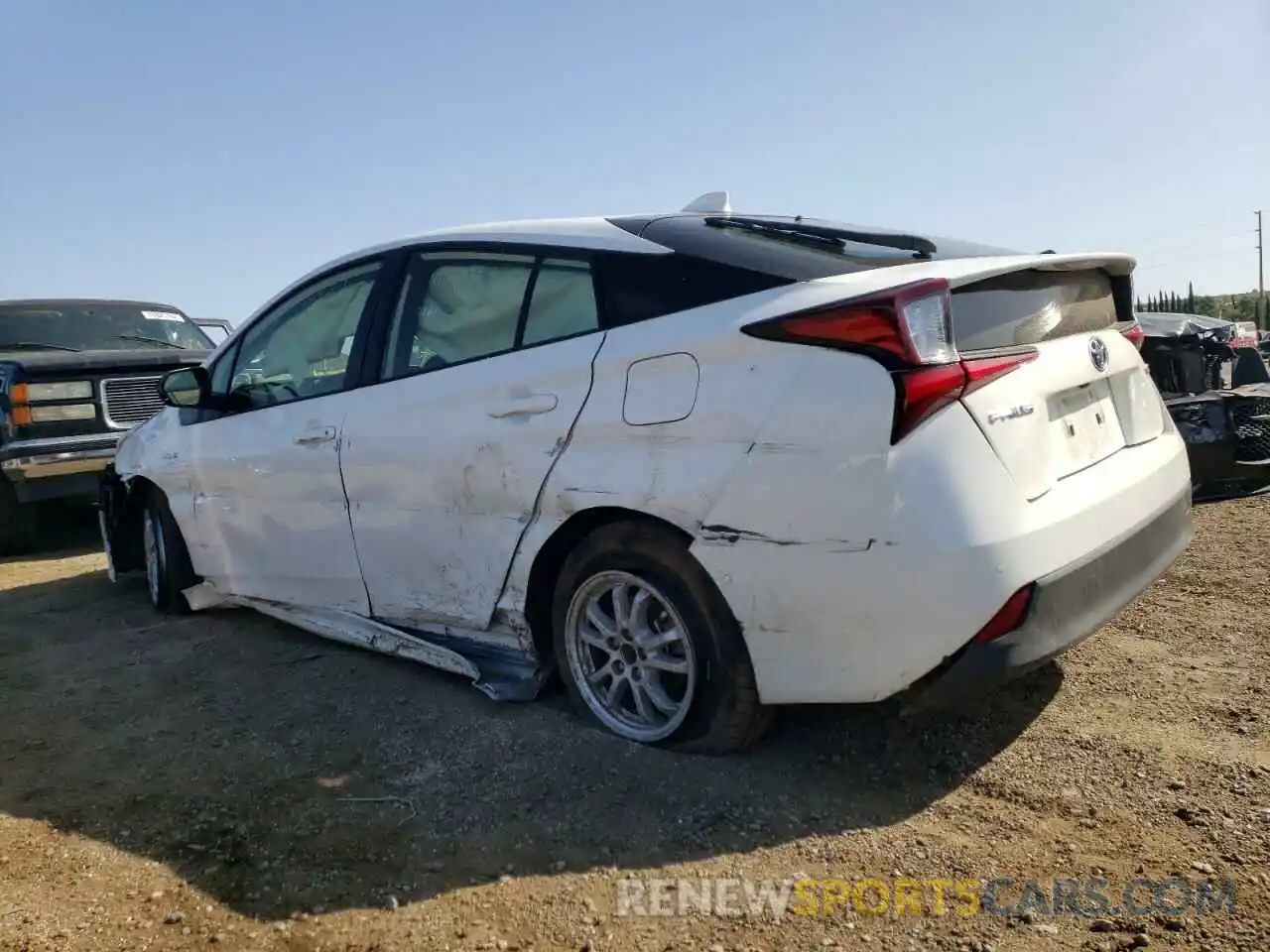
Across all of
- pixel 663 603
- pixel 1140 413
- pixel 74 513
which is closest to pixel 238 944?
pixel 663 603

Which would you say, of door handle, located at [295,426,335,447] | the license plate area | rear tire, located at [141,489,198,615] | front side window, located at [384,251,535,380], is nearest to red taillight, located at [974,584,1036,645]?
the license plate area

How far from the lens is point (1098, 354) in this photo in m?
3.02

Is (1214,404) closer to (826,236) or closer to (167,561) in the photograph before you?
(826,236)

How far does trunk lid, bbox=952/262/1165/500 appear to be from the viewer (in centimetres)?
256

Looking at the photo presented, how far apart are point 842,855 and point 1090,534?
1.08 meters

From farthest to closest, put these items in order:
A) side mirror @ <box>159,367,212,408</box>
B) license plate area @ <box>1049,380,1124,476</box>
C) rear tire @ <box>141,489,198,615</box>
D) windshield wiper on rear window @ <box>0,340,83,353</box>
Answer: windshield wiper on rear window @ <box>0,340,83,353</box> → rear tire @ <box>141,489,198,615</box> → side mirror @ <box>159,367,212,408</box> → license plate area @ <box>1049,380,1124,476</box>

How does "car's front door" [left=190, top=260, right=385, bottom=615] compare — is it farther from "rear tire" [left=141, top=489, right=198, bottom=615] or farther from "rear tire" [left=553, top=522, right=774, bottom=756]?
"rear tire" [left=553, top=522, right=774, bottom=756]

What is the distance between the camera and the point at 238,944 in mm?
2283

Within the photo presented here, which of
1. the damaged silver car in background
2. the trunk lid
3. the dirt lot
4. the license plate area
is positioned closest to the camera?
the dirt lot

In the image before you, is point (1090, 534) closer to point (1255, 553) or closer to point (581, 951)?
point (581, 951)

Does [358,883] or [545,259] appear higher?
[545,259]

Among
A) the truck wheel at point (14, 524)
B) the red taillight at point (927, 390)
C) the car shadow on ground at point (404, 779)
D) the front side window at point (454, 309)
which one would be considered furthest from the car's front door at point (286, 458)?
the truck wheel at point (14, 524)

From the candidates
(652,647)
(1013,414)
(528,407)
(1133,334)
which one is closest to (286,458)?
(528,407)

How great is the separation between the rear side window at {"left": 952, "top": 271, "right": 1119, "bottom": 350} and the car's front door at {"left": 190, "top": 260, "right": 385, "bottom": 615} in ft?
7.60
